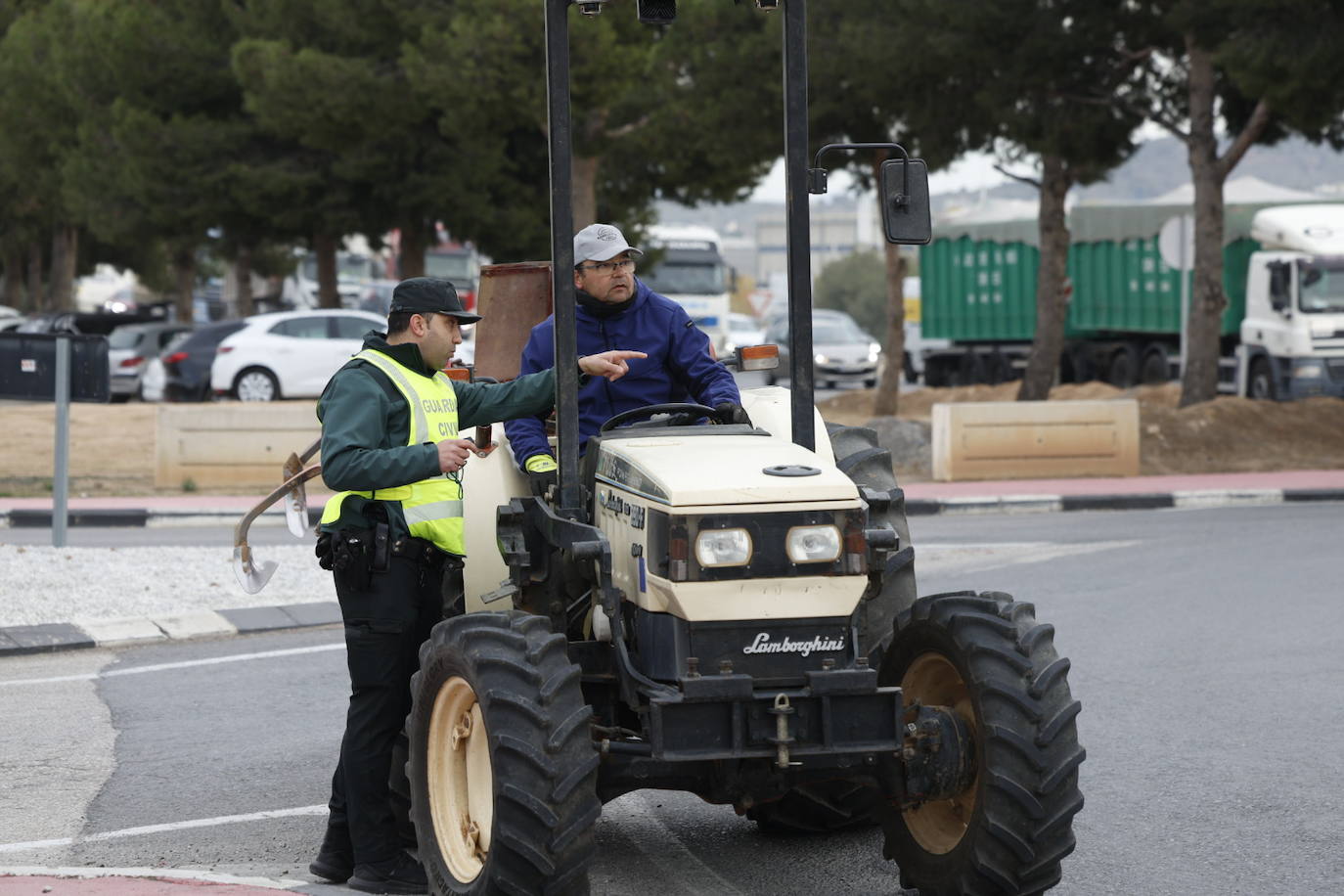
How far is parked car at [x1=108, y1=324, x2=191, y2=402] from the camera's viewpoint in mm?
35219

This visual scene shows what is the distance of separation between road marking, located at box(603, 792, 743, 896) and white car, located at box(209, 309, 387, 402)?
76.5 feet

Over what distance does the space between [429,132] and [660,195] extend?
5179mm

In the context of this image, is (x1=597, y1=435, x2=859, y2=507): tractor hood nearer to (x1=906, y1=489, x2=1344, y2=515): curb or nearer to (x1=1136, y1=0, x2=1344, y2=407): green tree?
(x1=906, y1=489, x2=1344, y2=515): curb

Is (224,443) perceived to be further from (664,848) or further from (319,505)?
(664,848)

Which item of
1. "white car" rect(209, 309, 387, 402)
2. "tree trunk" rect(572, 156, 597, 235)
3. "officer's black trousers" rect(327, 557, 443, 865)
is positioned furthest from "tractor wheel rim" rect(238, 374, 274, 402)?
"officer's black trousers" rect(327, 557, 443, 865)

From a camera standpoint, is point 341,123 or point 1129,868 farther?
point 341,123

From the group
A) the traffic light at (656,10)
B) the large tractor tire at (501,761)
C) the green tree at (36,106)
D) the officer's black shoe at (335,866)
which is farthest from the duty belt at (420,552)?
→ the green tree at (36,106)

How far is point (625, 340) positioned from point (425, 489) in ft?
3.56

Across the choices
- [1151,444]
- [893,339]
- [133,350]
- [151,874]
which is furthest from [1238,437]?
[133,350]

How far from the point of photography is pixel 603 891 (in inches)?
247

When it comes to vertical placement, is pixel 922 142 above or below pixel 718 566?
above

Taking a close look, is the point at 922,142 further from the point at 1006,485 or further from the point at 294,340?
the point at 294,340

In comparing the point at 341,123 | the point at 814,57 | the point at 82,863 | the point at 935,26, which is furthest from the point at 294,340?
the point at 82,863

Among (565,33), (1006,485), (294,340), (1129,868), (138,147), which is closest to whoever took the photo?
(565,33)
